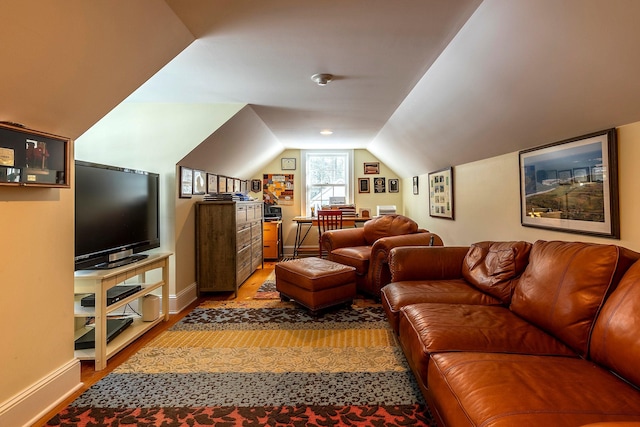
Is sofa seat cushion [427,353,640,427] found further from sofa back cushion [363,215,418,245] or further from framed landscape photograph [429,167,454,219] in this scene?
framed landscape photograph [429,167,454,219]

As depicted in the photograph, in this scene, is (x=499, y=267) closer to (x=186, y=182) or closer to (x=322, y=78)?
(x=322, y=78)

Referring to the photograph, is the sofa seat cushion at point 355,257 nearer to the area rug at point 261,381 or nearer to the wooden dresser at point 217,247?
the area rug at point 261,381

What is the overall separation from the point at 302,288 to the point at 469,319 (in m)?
1.58

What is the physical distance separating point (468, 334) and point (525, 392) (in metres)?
0.42

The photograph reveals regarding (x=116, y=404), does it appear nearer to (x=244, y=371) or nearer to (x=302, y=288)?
(x=244, y=371)

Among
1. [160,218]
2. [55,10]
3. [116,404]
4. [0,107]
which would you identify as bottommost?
[116,404]

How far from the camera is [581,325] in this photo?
1.23m

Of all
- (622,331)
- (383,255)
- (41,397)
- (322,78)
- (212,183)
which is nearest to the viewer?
(622,331)

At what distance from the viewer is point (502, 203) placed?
265 centimetres

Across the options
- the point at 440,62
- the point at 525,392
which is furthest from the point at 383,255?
the point at 525,392

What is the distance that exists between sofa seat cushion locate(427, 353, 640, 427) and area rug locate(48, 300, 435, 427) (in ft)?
1.70

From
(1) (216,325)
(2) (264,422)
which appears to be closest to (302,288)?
(1) (216,325)

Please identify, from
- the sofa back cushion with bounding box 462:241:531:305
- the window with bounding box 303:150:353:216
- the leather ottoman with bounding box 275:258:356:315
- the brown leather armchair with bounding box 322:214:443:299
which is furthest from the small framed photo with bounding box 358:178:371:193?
the sofa back cushion with bounding box 462:241:531:305

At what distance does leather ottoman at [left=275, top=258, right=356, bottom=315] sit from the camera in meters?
2.69
